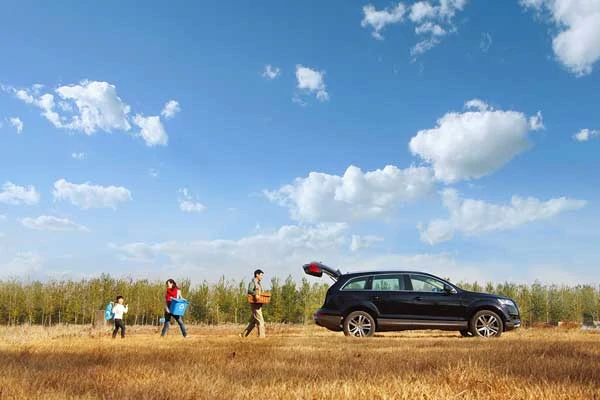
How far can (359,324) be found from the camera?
1501 cm

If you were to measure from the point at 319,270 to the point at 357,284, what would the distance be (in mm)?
1357

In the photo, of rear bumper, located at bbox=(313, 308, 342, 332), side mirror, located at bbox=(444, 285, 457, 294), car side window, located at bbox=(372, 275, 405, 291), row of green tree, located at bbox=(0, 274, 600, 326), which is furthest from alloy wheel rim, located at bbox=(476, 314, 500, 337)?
row of green tree, located at bbox=(0, 274, 600, 326)

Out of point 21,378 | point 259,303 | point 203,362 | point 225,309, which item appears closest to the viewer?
point 21,378

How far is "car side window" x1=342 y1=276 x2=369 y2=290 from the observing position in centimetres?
1522

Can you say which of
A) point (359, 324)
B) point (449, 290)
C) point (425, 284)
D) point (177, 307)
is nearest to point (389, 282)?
point (425, 284)

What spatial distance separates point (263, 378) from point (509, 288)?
2405 inches

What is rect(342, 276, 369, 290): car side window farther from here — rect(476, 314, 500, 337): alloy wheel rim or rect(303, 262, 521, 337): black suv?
rect(476, 314, 500, 337): alloy wheel rim

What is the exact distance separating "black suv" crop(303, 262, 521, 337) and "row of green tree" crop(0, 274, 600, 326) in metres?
42.5

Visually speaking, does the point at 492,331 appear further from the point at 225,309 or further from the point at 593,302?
the point at 593,302

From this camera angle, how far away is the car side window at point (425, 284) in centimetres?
1525

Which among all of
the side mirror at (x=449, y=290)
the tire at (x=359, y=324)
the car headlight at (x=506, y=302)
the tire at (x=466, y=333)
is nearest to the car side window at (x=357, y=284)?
the tire at (x=359, y=324)

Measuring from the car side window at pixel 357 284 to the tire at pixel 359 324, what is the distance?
0.70 meters

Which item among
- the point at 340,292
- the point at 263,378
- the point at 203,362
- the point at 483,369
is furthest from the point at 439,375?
the point at 340,292

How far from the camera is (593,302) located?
59969 mm
